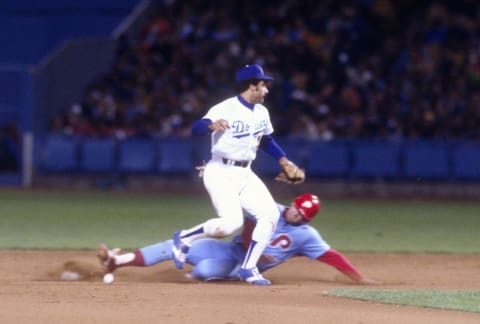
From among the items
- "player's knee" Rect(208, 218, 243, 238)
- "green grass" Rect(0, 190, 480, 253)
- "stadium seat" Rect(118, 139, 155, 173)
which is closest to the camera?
"player's knee" Rect(208, 218, 243, 238)

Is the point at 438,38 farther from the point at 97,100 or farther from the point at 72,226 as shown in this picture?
the point at 72,226

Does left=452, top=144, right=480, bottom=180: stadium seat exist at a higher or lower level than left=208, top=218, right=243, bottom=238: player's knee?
lower

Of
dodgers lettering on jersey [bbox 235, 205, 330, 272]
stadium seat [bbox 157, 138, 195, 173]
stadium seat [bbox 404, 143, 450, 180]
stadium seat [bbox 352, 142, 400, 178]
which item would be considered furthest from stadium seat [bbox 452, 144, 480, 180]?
dodgers lettering on jersey [bbox 235, 205, 330, 272]

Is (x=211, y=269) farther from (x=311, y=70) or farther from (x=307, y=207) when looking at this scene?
(x=311, y=70)

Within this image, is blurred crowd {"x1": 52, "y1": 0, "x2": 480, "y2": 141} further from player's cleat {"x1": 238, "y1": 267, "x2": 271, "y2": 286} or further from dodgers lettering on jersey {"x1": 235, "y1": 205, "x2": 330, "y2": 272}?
player's cleat {"x1": 238, "y1": 267, "x2": 271, "y2": 286}

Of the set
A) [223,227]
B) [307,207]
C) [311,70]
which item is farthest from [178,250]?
[311,70]
